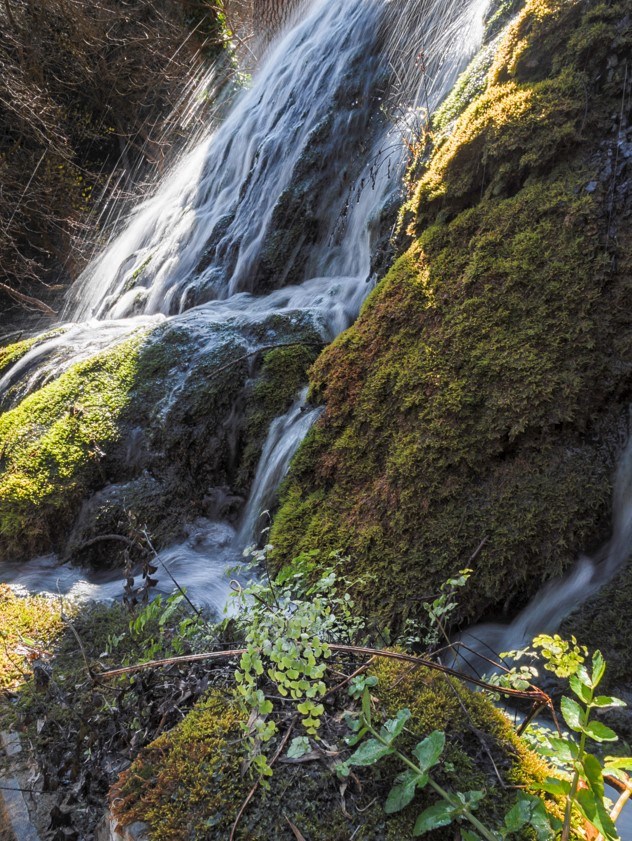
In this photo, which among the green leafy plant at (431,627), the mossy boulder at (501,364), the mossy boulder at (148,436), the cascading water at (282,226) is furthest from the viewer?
the mossy boulder at (148,436)

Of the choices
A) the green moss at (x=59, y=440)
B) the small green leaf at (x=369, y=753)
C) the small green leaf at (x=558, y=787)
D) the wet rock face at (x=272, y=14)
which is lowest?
the green moss at (x=59, y=440)

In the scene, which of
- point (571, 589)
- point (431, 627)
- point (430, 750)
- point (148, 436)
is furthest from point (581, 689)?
point (148, 436)

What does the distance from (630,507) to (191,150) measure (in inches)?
456

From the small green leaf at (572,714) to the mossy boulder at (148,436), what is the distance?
3.14 metres

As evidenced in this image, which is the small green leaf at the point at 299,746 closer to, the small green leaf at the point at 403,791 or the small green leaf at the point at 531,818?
the small green leaf at the point at 403,791

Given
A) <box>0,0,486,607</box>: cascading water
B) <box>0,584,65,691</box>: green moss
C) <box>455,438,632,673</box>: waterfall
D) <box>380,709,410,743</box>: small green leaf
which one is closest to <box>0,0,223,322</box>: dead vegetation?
<box>0,0,486,607</box>: cascading water

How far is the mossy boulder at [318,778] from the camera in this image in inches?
55.2

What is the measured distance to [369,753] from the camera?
1.36 meters

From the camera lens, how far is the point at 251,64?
41.8 ft

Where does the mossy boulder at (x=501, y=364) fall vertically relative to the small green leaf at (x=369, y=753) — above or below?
above

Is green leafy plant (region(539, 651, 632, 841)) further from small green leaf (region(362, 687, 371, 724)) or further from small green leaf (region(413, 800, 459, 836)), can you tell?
small green leaf (region(362, 687, 371, 724))

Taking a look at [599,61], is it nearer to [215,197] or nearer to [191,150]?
[215,197]

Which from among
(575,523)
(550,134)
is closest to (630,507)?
(575,523)

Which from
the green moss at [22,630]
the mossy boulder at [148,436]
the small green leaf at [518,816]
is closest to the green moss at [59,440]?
the mossy boulder at [148,436]
